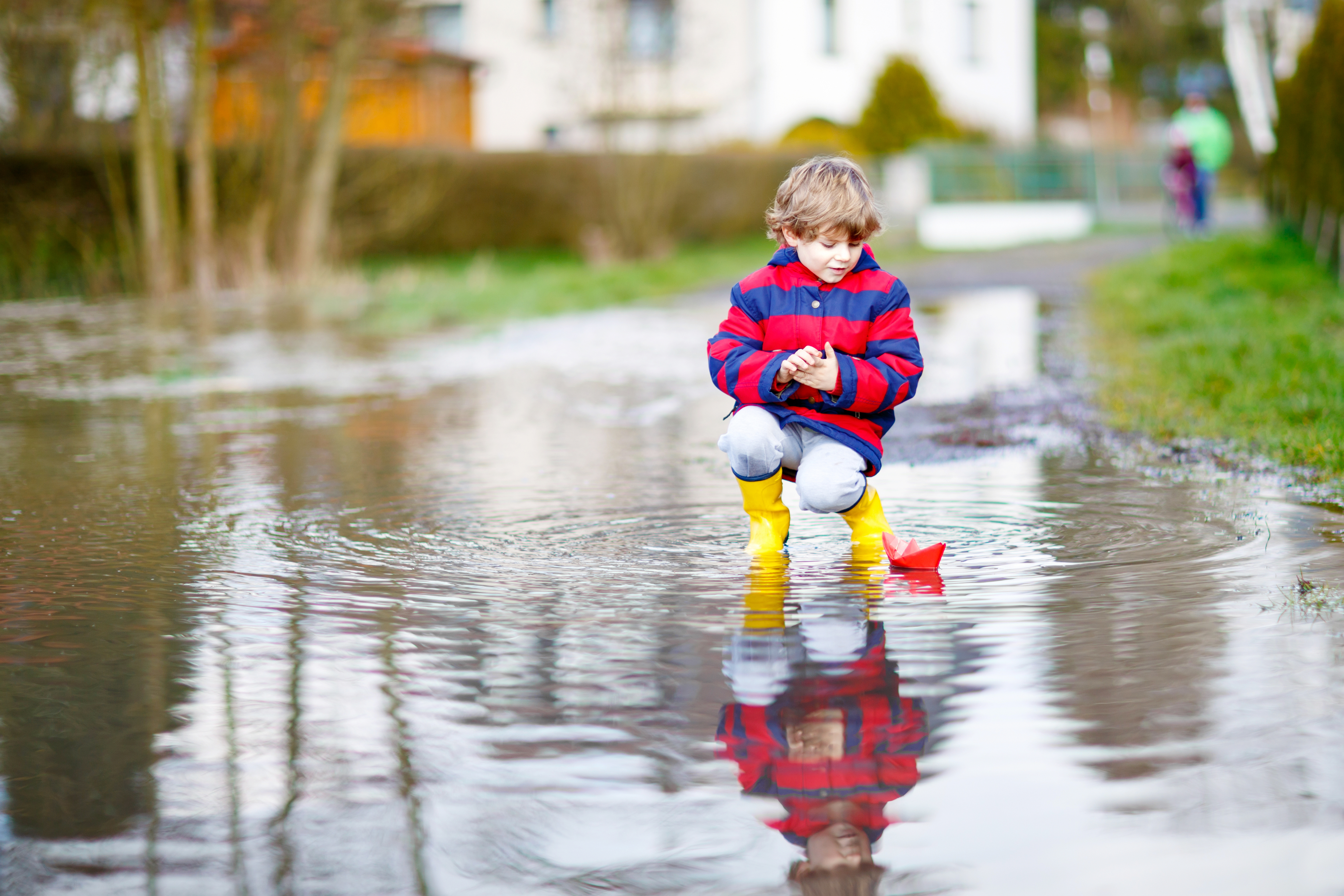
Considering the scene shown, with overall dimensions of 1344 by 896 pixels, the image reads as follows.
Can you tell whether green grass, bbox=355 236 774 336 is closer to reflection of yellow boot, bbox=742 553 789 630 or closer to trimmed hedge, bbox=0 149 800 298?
trimmed hedge, bbox=0 149 800 298

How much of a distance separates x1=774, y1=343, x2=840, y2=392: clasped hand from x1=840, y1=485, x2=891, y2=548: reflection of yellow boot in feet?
1.37

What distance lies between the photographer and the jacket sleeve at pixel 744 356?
4777mm

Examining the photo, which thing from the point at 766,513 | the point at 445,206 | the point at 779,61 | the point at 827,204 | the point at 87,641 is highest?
the point at 779,61

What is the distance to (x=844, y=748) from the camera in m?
3.08

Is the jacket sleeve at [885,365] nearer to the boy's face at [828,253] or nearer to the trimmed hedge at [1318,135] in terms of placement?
the boy's face at [828,253]

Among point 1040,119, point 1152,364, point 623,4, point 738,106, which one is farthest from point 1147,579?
point 1040,119

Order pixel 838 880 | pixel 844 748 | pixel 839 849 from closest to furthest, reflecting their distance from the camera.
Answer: pixel 838 880, pixel 839 849, pixel 844 748

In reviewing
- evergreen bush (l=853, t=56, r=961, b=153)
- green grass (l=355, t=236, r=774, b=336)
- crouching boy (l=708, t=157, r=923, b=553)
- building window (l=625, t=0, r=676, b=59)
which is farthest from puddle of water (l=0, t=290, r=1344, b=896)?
evergreen bush (l=853, t=56, r=961, b=153)

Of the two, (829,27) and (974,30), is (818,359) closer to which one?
(829,27)

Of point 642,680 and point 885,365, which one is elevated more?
point 885,365

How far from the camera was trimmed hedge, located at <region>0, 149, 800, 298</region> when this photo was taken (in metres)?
20.4

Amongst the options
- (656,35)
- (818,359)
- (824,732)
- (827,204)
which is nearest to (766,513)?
(818,359)

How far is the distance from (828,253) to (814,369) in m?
0.31

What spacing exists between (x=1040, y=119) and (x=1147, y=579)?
6186 centimetres
